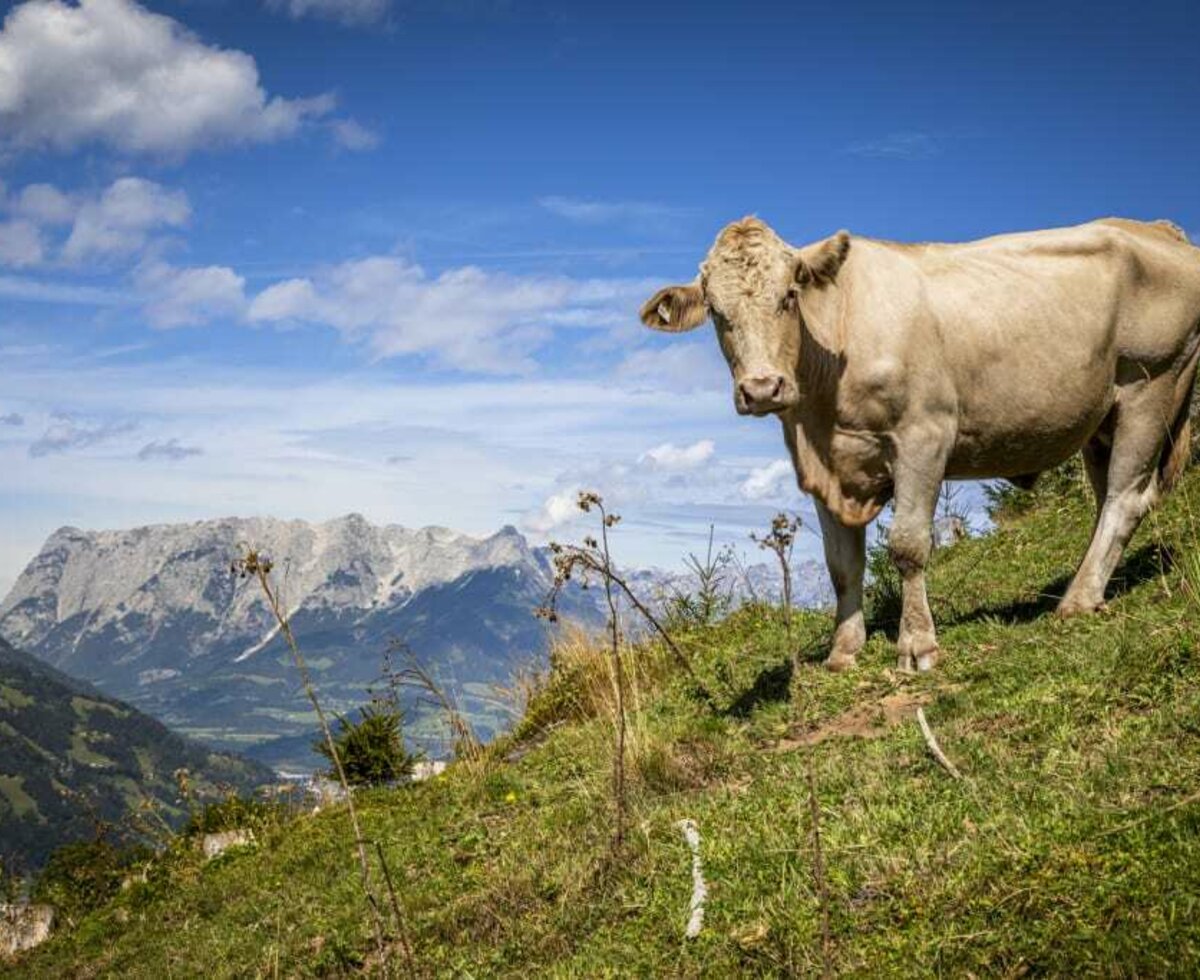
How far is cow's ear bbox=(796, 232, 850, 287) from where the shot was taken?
8.69 metres

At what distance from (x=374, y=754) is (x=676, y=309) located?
8679 mm

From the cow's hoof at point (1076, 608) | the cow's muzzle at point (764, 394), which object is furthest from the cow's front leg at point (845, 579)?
the cow's muzzle at point (764, 394)

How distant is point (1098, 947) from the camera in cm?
385

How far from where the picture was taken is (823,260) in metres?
8.73

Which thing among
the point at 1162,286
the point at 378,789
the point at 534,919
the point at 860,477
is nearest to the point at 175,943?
the point at 378,789

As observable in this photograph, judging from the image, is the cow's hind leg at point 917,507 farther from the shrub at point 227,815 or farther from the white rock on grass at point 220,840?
the shrub at point 227,815

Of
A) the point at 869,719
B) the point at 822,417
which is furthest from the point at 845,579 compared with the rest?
the point at 869,719

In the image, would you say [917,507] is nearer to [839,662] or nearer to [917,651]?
[917,651]

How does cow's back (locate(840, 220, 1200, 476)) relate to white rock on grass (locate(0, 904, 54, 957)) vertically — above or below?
above

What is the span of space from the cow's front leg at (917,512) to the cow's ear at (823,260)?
58.9 inches

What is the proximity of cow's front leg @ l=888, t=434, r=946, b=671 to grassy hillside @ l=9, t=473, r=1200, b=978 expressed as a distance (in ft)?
0.84

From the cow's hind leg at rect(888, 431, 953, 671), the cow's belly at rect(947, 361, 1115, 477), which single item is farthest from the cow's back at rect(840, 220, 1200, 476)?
the cow's hind leg at rect(888, 431, 953, 671)

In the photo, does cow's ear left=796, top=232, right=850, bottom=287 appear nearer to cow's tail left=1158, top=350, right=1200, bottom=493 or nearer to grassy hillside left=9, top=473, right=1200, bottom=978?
grassy hillside left=9, top=473, right=1200, bottom=978

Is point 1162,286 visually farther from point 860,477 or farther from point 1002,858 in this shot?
point 1002,858
